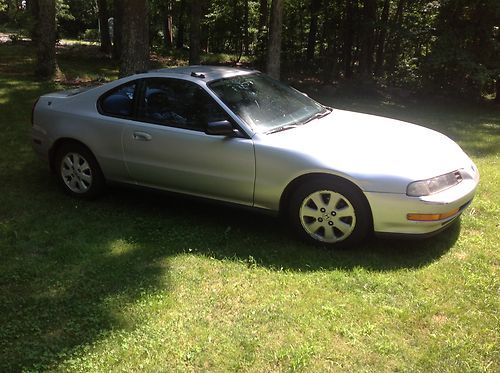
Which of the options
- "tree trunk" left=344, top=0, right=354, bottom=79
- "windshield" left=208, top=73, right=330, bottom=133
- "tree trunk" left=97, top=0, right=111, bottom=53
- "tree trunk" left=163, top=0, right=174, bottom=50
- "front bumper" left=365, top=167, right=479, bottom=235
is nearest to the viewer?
"front bumper" left=365, top=167, right=479, bottom=235

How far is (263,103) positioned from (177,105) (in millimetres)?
858

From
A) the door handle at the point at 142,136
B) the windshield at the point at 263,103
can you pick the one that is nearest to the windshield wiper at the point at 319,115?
the windshield at the point at 263,103

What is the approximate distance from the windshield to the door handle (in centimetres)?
79

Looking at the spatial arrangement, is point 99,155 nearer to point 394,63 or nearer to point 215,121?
point 215,121

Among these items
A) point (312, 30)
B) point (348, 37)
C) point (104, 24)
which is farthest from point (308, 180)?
point (104, 24)

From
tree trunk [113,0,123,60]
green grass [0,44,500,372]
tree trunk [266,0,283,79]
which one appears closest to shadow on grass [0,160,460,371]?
green grass [0,44,500,372]

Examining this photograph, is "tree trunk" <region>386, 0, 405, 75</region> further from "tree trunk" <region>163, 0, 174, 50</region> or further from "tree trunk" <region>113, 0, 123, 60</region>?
"tree trunk" <region>163, 0, 174, 50</region>

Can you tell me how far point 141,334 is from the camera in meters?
3.29

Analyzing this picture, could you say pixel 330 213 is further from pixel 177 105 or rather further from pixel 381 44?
pixel 381 44

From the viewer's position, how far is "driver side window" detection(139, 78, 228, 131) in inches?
191

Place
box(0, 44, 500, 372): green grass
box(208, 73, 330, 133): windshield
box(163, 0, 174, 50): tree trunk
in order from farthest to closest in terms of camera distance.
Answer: box(163, 0, 174, 50): tree trunk < box(208, 73, 330, 133): windshield < box(0, 44, 500, 372): green grass

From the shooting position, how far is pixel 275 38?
1123 cm

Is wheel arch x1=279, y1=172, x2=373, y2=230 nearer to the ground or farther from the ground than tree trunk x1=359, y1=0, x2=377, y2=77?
nearer to the ground

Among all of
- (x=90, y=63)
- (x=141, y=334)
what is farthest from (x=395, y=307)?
(x=90, y=63)
